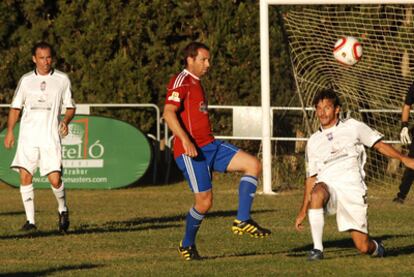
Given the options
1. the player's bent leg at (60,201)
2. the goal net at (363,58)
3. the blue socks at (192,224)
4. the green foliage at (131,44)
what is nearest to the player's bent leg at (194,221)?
the blue socks at (192,224)

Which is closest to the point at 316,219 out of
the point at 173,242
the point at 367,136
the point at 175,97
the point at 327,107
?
the point at 367,136

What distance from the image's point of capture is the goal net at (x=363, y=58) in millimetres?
20422

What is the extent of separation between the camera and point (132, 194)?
68.9 feet

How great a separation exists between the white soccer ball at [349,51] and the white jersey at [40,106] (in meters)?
3.68

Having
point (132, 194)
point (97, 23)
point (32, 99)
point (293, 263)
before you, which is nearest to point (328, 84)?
point (132, 194)

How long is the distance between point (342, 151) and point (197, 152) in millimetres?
1360

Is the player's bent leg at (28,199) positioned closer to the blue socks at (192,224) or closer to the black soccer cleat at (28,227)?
the black soccer cleat at (28,227)

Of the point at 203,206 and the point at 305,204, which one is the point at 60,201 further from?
the point at 305,204

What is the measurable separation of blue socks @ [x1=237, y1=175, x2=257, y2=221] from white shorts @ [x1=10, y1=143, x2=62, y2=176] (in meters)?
2.98

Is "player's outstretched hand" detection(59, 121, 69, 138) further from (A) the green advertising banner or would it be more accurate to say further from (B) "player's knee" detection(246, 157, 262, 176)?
(A) the green advertising banner

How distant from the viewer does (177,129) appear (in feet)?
37.6

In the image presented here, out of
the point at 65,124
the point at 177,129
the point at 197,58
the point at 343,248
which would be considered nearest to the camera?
the point at 177,129

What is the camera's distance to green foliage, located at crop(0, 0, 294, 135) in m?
23.1

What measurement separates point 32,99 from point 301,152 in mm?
8372
